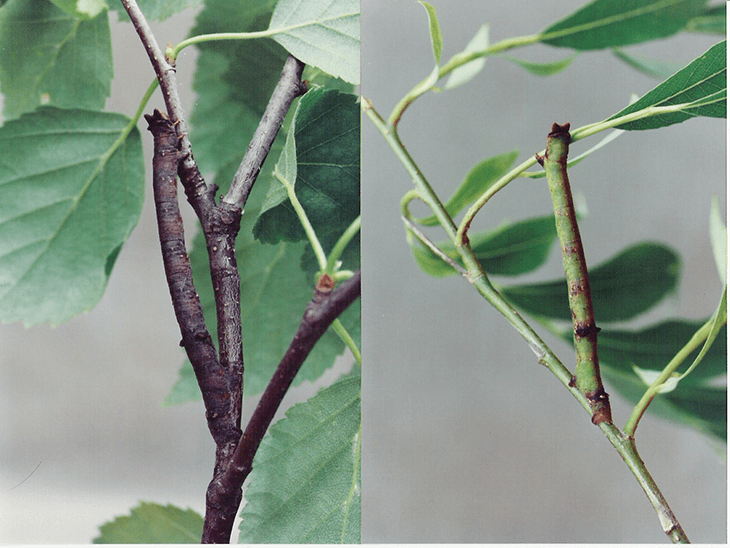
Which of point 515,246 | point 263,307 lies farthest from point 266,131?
point 515,246

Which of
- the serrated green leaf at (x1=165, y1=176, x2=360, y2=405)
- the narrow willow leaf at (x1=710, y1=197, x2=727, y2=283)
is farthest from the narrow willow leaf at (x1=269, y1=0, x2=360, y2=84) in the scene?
the narrow willow leaf at (x1=710, y1=197, x2=727, y2=283)

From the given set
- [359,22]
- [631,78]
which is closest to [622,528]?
[631,78]

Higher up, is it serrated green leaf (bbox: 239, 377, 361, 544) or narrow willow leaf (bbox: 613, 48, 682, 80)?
narrow willow leaf (bbox: 613, 48, 682, 80)

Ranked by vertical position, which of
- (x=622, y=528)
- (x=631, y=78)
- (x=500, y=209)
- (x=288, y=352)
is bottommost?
(x=622, y=528)

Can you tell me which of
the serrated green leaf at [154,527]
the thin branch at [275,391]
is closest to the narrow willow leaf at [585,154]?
the thin branch at [275,391]

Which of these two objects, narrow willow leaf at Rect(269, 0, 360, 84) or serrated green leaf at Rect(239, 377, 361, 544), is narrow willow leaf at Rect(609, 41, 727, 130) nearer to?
narrow willow leaf at Rect(269, 0, 360, 84)

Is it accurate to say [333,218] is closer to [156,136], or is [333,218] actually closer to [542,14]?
[156,136]

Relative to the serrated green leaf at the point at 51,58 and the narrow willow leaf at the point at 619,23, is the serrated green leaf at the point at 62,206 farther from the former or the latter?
the narrow willow leaf at the point at 619,23
